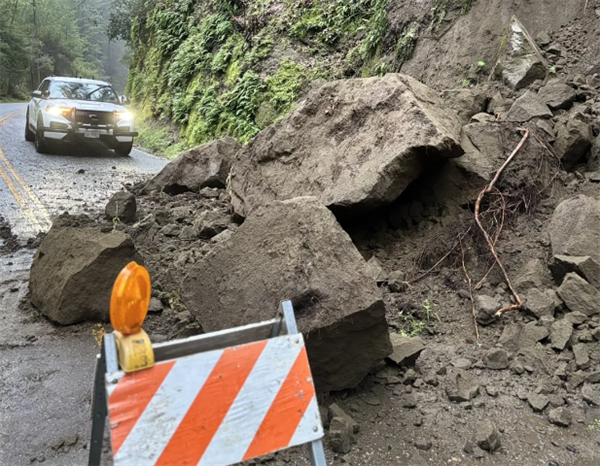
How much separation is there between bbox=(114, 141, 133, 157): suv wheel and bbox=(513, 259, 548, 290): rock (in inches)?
471

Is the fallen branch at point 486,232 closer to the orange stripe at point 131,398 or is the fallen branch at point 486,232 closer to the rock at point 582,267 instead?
the rock at point 582,267

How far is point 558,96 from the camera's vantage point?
6.08 m

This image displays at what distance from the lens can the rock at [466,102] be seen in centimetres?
651

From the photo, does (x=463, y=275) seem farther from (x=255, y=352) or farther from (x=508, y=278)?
(x=255, y=352)

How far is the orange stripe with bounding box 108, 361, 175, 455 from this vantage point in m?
1.78

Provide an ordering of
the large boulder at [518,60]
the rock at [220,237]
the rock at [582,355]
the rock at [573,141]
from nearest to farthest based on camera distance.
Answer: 1. the rock at [582,355]
2. the rock at [573,141]
3. the rock at [220,237]
4. the large boulder at [518,60]

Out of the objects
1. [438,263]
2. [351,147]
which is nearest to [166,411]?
[438,263]

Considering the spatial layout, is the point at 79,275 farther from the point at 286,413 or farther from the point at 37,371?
the point at 286,413

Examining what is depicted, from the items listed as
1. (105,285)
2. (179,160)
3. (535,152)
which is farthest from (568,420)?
(179,160)

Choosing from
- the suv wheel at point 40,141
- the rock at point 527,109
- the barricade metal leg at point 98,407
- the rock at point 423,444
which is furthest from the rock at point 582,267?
the suv wheel at point 40,141

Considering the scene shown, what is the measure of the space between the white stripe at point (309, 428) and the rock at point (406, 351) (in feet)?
6.15

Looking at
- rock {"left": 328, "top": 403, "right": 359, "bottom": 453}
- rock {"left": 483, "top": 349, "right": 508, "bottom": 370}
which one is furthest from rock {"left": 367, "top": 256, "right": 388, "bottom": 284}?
rock {"left": 328, "top": 403, "right": 359, "bottom": 453}

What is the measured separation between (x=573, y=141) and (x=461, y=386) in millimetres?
3388

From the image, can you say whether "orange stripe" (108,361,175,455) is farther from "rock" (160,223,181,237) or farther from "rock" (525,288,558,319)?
"rock" (160,223,181,237)
